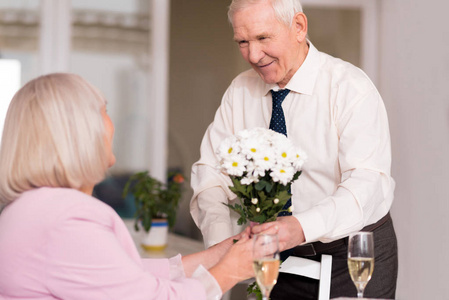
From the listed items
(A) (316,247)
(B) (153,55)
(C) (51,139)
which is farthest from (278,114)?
(B) (153,55)

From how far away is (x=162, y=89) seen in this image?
4820mm

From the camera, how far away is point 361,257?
1632 mm

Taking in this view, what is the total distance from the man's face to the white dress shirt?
0.09m

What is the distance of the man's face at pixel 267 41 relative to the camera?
84.3 inches

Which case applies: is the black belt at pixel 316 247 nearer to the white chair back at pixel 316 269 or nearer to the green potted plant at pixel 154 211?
the white chair back at pixel 316 269

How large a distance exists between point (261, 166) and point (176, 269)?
0.46 metres

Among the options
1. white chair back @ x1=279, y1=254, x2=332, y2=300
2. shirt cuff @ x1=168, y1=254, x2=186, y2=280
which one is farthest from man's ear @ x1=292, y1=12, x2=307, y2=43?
shirt cuff @ x1=168, y1=254, x2=186, y2=280

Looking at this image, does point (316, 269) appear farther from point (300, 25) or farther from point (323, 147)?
point (300, 25)

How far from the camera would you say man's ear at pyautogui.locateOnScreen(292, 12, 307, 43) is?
2.22 m

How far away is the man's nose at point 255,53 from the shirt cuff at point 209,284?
2.82 ft

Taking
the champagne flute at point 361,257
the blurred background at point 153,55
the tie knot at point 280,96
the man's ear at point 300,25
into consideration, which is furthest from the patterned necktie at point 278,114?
the blurred background at point 153,55

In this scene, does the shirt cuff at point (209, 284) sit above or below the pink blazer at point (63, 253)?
below

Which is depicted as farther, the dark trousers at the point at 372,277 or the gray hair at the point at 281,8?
the dark trousers at the point at 372,277

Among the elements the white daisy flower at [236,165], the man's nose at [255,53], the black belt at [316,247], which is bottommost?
the black belt at [316,247]
